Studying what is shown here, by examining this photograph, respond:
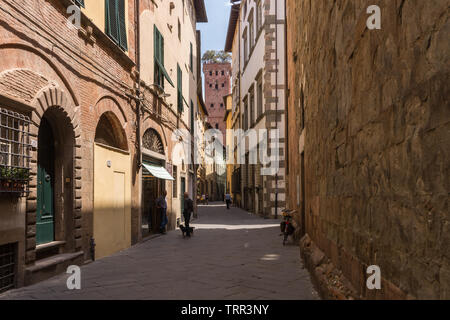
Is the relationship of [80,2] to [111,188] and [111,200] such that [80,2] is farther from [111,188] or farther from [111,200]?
[111,200]

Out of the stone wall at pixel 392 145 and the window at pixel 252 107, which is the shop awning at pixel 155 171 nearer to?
the stone wall at pixel 392 145

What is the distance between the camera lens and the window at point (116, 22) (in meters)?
8.45

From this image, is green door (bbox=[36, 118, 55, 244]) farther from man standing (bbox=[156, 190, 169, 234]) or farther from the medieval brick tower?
the medieval brick tower

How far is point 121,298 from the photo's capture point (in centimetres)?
500

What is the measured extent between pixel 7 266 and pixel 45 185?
173cm

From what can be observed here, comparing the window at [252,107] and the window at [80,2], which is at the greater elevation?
the window at [252,107]

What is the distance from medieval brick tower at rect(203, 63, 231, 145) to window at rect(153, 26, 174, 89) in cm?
5688

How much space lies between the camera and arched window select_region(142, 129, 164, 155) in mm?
11680

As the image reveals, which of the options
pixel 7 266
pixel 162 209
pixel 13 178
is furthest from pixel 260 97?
pixel 7 266

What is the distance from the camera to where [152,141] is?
1247 centimetres

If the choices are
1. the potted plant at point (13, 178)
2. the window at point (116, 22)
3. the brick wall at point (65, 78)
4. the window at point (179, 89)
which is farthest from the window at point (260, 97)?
the potted plant at point (13, 178)

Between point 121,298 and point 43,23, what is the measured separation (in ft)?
13.6

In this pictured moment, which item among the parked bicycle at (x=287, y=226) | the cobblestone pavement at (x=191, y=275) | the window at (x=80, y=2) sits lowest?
the cobblestone pavement at (x=191, y=275)

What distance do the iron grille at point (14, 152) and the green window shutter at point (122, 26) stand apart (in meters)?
4.29
